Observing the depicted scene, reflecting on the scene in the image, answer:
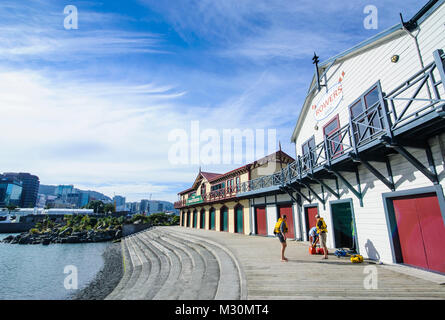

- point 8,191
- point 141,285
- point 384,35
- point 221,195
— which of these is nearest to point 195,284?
point 141,285

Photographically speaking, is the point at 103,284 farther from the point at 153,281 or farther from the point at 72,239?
the point at 72,239

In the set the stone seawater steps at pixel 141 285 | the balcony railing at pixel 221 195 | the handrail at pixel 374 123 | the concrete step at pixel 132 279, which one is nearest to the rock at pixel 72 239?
the balcony railing at pixel 221 195

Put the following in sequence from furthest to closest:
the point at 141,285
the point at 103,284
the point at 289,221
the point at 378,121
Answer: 1. the point at 289,221
2. the point at 103,284
3. the point at 141,285
4. the point at 378,121

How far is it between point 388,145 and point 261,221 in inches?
484

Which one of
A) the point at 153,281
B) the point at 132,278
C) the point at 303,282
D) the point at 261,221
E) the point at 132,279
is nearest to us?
the point at 303,282

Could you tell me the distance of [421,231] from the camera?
579 centimetres

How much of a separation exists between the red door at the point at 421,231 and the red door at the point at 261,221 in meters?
10.2

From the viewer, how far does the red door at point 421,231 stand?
5355 mm

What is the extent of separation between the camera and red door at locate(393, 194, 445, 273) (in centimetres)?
536

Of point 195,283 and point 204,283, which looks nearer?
point 204,283

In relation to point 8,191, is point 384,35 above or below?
below

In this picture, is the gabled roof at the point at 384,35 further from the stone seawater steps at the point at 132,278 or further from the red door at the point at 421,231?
the stone seawater steps at the point at 132,278

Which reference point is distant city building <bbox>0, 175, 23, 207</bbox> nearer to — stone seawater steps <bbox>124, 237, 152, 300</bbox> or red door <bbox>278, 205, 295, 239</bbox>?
stone seawater steps <bbox>124, 237, 152, 300</bbox>
